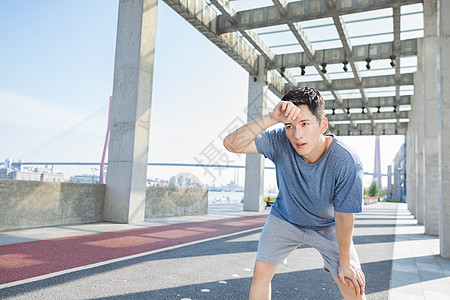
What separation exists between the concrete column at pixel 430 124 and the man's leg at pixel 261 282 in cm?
976

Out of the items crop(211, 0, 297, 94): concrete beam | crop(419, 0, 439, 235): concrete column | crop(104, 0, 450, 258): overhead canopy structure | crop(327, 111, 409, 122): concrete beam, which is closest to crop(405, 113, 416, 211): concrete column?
crop(104, 0, 450, 258): overhead canopy structure

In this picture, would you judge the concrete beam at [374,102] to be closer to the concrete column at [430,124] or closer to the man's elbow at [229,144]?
the concrete column at [430,124]

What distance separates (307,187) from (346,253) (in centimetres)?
48

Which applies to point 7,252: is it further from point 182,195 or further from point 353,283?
point 182,195

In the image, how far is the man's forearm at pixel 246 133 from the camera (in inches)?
83.0

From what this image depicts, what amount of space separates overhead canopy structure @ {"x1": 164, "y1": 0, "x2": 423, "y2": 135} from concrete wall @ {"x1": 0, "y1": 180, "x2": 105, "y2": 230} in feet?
24.3

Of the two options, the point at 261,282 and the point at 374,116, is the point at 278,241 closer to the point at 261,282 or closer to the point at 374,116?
the point at 261,282

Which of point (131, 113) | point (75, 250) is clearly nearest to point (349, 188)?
point (75, 250)

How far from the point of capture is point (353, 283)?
204cm

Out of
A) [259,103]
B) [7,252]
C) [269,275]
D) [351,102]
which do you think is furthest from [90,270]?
[351,102]

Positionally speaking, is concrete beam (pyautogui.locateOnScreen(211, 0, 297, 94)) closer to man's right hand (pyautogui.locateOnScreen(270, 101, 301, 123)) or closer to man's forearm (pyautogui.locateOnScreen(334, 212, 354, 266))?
man's right hand (pyautogui.locateOnScreen(270, 101, 301, 123))

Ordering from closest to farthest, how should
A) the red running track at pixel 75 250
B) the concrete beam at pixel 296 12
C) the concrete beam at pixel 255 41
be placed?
the red running track at pixel 75 250 < the concrete beam at pixel 296 12 < the concrete beam at pixel 255 41

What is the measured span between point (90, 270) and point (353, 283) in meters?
3.43

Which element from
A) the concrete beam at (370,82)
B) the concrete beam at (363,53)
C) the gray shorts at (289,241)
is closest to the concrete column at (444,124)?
the gray shorts at (289,241)
